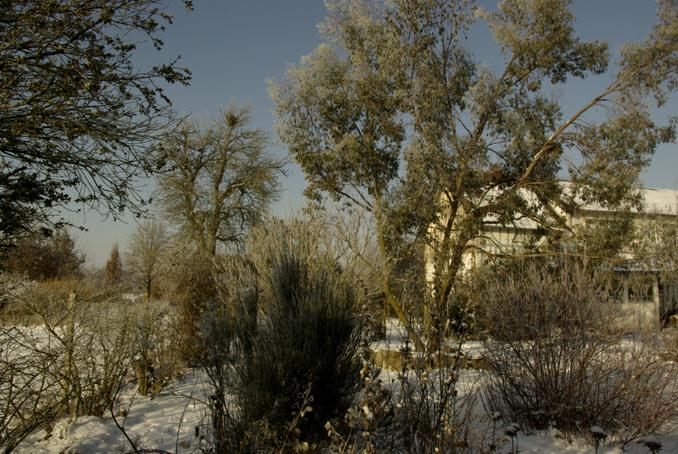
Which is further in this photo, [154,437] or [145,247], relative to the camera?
[145,247]

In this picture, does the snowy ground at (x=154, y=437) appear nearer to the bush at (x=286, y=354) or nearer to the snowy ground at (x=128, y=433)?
the snowy ground at (x=128, y=433)

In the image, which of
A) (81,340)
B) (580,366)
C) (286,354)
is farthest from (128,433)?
(580,366)

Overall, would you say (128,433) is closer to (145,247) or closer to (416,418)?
(416,418)

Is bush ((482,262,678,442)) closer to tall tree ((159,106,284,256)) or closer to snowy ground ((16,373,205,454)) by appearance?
snowy ground ((16,373,205,454))

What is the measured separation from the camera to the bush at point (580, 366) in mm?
6023

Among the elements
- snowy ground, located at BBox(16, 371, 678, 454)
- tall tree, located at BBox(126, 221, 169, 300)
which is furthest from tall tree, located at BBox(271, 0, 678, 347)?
tall tree, located at BBox(126, 221, 169, 300)

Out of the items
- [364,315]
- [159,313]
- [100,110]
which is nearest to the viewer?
[100,110]

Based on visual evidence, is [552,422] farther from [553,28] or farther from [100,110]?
[553,28]

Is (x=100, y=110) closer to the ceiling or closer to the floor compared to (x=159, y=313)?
closer to the ceiling

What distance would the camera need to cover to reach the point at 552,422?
20.5ft

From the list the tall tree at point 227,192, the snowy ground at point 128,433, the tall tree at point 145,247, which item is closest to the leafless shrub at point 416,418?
the snowy ground at point 128,433

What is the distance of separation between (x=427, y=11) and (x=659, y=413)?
1182cm

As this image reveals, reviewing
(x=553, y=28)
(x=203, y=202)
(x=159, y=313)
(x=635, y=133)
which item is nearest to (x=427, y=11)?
(x=553, y=28)

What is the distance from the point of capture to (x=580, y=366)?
6074 mm
